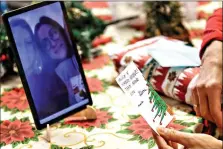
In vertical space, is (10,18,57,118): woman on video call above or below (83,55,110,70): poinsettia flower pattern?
above

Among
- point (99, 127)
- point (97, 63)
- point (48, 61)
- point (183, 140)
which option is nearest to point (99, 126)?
point (99, 127)

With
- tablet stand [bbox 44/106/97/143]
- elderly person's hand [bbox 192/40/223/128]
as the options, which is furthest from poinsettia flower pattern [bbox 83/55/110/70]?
elderly person's hand [bbox 192/40/223/128]

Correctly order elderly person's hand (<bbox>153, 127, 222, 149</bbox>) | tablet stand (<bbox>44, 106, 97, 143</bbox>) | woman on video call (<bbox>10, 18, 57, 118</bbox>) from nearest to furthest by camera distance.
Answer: elderly person's hand (<bbox>153, 127, 222, 149</bbox>) < woman on video call (<bbox>10, 18, 57, 118</bbox>) < tablet stand (<bbox>44, 106, 97, 143</bbox>)

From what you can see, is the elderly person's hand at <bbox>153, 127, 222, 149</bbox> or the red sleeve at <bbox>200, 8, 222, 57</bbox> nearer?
the elderly person's hand at <bbox>153, 127, 222, 149</bbox>

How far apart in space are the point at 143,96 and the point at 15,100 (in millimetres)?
552

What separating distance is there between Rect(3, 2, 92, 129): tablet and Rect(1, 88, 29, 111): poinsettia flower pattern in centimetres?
20

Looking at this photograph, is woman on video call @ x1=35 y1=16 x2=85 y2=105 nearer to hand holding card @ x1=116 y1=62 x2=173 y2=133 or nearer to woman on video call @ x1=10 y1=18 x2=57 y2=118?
woman on video call @ x1=10 y1=18 x2=57 y2=118

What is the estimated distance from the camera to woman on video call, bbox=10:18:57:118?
3.57 feet

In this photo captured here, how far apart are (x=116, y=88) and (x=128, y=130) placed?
11.1 inches

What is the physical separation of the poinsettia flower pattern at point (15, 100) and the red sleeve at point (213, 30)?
1.80ft

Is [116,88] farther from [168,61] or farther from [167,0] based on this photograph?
[167,0]

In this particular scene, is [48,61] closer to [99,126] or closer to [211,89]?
[99,126]

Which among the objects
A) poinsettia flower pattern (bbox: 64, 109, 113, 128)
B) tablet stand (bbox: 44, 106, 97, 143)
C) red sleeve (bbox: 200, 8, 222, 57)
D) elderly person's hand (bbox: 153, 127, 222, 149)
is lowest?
poinsettia flower pattern (bbox: 64, 109, 113, 128)

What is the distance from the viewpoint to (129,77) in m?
0.97
